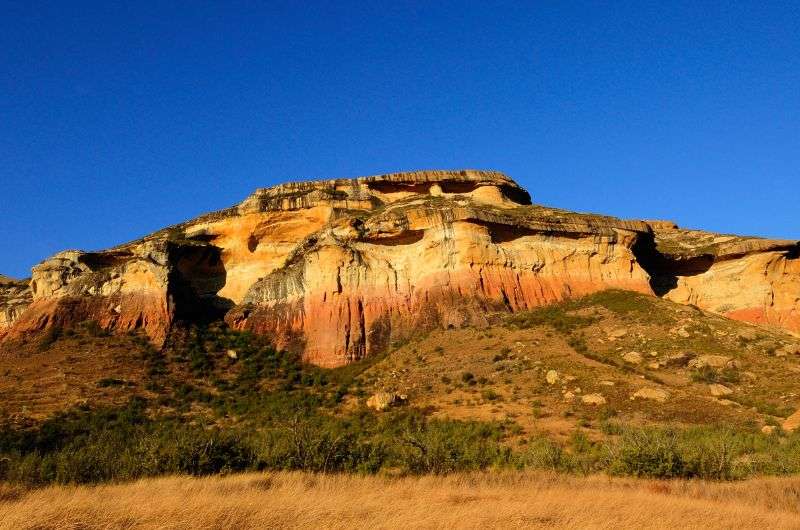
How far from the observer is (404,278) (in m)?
38.0

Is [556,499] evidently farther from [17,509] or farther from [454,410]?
[454,410]

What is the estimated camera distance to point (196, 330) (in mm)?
38250

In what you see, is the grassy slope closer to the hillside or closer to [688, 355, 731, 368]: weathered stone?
the hillside

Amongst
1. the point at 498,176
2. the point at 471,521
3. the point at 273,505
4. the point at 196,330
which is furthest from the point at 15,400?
the point at 498,176

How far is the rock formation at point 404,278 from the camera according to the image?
120ft

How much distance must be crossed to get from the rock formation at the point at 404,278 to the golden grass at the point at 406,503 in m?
20.1

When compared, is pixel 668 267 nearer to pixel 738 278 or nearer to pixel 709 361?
pixel 738 278

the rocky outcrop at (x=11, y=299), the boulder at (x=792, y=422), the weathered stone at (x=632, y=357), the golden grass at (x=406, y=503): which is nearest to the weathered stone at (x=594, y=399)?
the weathered stone at (x=632, y=357)

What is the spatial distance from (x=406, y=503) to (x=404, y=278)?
26.0m

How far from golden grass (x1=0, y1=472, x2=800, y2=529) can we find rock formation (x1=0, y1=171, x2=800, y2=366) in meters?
20.1

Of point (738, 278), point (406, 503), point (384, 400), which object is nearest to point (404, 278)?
point (384, 400)

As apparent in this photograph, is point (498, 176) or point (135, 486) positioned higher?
point (498, 176)

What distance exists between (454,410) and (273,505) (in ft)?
50.8

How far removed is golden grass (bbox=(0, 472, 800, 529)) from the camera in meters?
10.8
